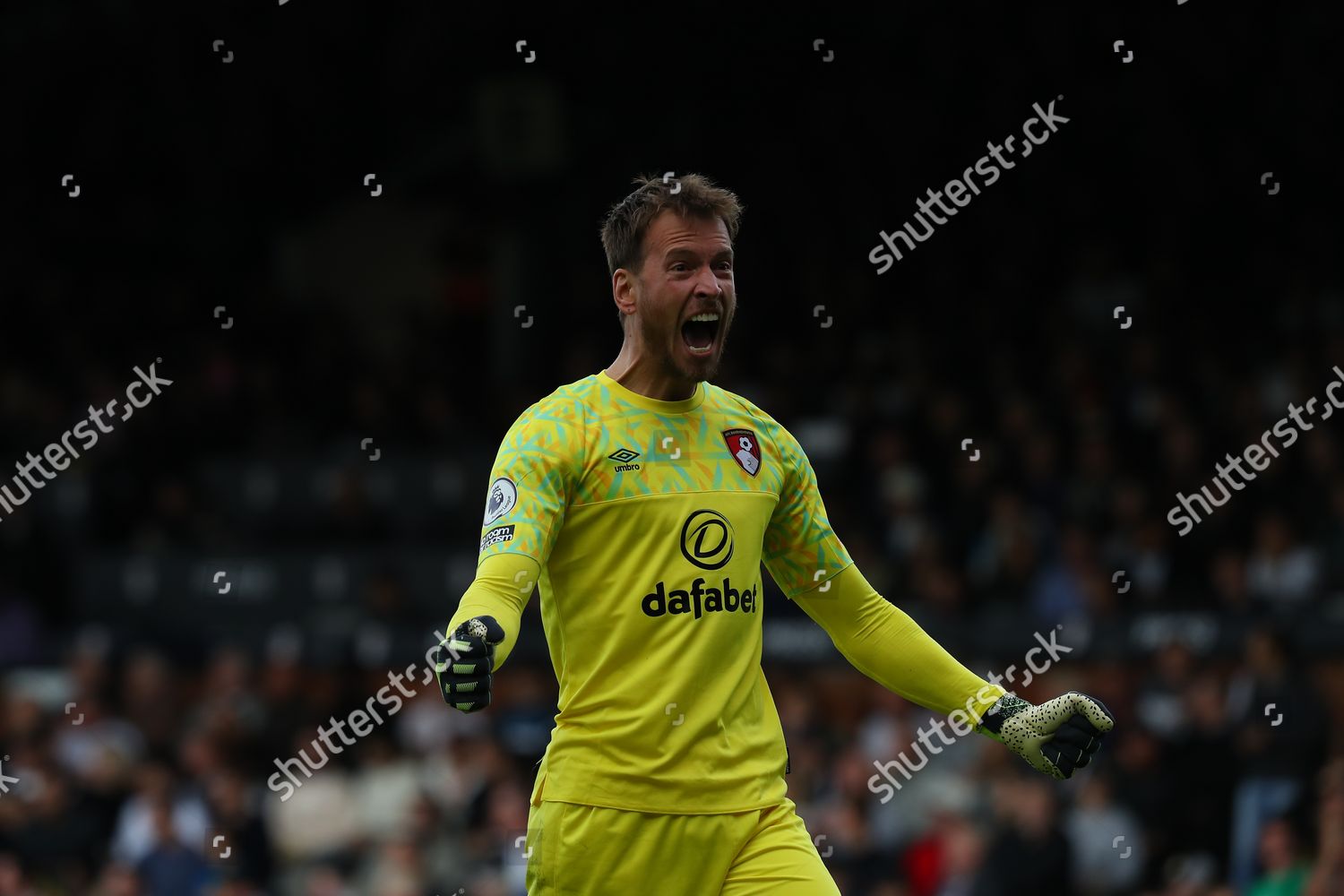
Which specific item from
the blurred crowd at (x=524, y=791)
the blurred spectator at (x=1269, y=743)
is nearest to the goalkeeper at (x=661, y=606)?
the blurred crowd at (x=524, y=791)

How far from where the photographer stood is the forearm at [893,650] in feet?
17.0

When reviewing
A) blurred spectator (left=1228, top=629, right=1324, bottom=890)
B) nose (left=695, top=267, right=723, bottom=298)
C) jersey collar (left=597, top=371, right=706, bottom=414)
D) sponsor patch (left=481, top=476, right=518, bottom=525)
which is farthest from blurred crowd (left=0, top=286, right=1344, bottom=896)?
sponsor patch (left=481, top=476, right=518, bottom=525)

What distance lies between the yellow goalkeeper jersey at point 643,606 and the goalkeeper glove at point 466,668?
535 millimetres

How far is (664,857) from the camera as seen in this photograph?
477 cm

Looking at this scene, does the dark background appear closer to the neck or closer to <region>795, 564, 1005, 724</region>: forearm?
<region>795, 564, 1005, 724</region>: forearm

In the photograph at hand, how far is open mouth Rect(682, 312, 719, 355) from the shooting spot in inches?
193

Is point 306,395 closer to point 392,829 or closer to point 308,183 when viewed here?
point 308,183

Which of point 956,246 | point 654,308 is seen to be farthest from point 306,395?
point 654,308

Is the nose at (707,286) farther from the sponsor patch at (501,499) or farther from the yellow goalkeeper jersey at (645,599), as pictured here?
the sponsor patch at (501,499)

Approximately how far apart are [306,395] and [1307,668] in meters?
9.68

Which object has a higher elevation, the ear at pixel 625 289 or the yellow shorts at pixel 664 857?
the ear at pixel 625 289

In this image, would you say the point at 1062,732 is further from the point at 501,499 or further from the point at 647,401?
the point at 501,499

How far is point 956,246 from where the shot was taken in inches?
688

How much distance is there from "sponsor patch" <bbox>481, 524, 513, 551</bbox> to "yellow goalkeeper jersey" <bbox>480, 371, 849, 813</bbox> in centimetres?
13
